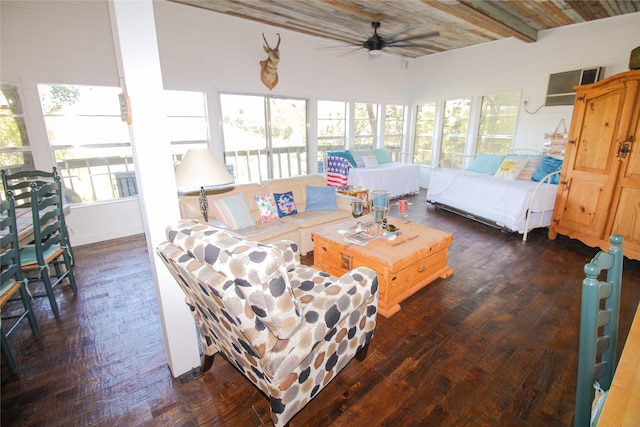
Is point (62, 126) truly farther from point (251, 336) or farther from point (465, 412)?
point (465, 412)

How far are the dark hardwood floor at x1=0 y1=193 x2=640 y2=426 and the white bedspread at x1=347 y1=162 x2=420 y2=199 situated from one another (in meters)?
3.05

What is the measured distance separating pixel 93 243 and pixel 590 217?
6.30m

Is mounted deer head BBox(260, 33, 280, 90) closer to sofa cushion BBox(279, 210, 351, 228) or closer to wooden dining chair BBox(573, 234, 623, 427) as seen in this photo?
sofa cushion BBox(279, 210, 351, 228)

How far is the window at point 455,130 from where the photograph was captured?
20.9 ft

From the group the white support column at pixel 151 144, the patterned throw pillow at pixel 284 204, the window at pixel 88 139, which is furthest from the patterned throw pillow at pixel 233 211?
the window at pixel 88 139

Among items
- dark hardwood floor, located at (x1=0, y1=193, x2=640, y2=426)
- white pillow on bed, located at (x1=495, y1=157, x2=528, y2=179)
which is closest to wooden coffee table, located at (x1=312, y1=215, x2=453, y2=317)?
dark hardwood floor, located at (x1=0, y1=193, x2=640, y2=426)

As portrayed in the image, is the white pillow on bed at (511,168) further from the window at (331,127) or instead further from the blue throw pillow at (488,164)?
the window at (331,127)

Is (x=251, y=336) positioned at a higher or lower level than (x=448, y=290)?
higher

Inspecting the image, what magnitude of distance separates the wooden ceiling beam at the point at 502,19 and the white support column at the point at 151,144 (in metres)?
3.66

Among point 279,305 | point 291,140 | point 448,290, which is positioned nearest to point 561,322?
point 448,290

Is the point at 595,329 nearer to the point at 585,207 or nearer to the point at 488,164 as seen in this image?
the point at 585,207

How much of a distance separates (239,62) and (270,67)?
496mm

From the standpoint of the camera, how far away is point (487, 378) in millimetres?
1832

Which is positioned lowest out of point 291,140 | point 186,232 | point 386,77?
point 186,232
